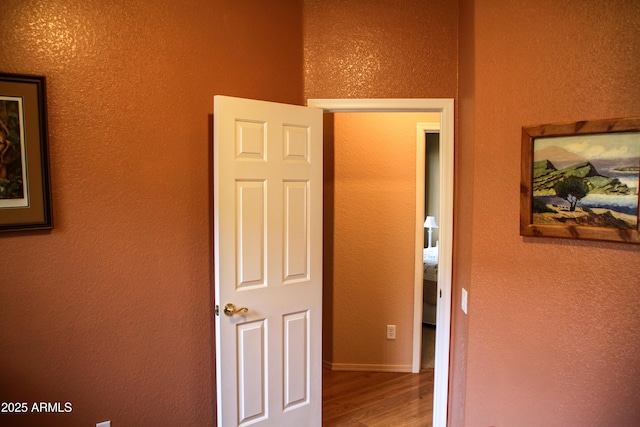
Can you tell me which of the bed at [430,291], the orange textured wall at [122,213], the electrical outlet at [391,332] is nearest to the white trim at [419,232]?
the electrical outlet at [391,332]

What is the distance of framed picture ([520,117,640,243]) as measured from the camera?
1474 millimetres

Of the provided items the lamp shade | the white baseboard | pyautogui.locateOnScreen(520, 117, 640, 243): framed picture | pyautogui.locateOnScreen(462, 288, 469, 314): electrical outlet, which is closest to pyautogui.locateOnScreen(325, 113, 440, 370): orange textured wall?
the white baseboard

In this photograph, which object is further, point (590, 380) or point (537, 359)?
point (537, 359)

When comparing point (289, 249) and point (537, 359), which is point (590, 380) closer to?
point (537, 359)

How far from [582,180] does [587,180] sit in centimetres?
2

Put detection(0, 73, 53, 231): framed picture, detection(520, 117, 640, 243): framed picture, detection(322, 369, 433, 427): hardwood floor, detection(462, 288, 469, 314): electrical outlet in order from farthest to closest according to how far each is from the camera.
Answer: detection(322, 369, 433, 427): hardwood floor → detection(462, 288, 469, 314): electrical outlet → detection(0, 73, 53, 231): framed picture → detection(520, 117, 640, 243): framed picture

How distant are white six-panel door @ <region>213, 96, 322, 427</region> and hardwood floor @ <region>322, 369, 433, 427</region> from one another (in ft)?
1.61

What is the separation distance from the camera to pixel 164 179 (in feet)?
6.57

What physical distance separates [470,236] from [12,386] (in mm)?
2142

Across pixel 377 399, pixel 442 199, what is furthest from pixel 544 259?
pixel 377 399

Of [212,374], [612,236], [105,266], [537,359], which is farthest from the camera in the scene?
[212,374]

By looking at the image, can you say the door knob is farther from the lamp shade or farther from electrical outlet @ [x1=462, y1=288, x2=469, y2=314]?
the lamp shade

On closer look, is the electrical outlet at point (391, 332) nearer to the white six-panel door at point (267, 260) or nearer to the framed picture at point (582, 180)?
the white six-panel door at point (267, 260)

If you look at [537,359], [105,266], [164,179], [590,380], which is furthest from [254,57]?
[590,380]
